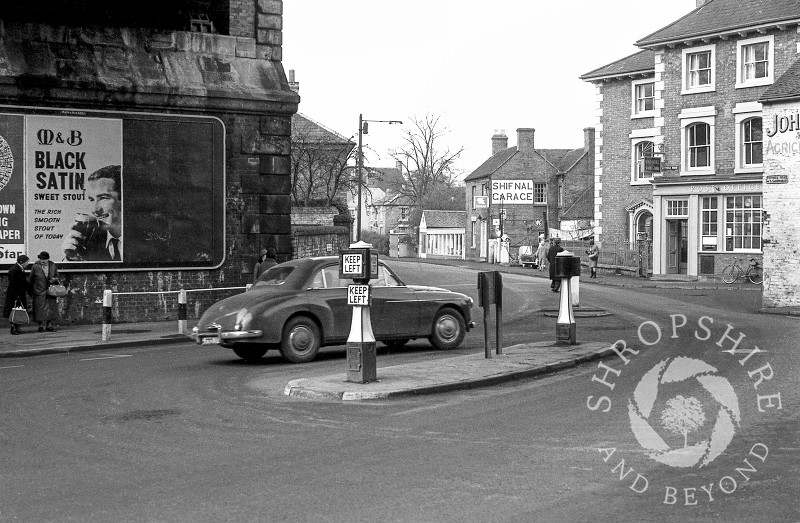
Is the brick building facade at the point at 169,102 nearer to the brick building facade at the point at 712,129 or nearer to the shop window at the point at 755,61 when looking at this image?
the brick building facade at the point at 712,129

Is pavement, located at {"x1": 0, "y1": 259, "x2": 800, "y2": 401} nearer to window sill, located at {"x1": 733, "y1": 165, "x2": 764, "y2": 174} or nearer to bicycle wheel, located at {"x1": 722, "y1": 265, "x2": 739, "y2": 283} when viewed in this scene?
bicycle wheel, located at {"x1": 722, "y1": 265, "x2": 739, "y2": 283}

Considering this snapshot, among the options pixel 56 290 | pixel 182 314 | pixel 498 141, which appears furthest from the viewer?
pixel 498 141

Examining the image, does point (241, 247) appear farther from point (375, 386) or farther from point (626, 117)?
point (626, 117)

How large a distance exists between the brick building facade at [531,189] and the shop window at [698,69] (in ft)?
87.0

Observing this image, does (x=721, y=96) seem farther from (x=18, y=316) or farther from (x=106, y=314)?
(x=18, y=316)

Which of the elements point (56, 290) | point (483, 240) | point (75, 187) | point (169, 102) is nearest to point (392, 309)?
point (56, 290)

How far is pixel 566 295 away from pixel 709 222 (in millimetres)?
28559

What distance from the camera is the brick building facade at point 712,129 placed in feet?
131

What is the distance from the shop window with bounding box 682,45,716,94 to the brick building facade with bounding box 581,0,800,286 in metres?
0.04

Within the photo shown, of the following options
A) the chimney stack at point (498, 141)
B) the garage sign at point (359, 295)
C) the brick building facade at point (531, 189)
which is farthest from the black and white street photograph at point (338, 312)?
the chimney stack at point (498, 141)

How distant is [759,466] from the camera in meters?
7.26

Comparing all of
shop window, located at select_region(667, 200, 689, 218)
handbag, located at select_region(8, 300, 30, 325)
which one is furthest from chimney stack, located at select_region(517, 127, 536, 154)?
handbag, located at select_region(8, 300, 30, 325)

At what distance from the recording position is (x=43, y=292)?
67.9 feet

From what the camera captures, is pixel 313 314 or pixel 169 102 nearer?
pixel 313 314
